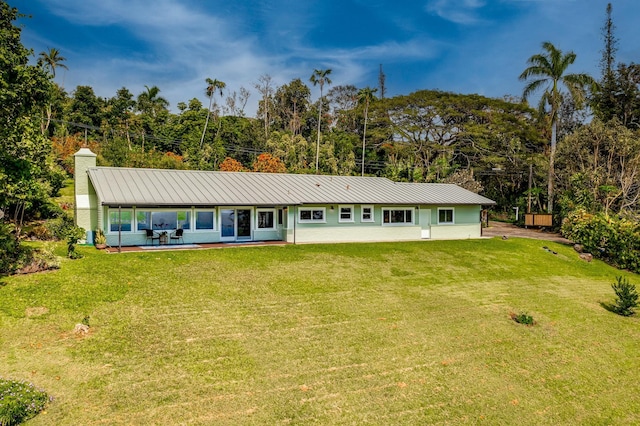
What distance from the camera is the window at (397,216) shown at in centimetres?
2456

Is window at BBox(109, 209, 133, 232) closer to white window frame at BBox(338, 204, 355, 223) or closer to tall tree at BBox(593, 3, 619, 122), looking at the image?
white window frame at BBox(338, 204, 355, 223)

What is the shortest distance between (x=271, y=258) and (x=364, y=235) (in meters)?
7.76

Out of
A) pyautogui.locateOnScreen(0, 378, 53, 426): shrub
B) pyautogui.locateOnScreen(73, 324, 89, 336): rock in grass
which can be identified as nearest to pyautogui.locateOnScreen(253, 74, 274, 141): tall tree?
pyautogui.locateOnScreen(73, 324, 89, 336): rock in grass

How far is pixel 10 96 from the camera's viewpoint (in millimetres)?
10641

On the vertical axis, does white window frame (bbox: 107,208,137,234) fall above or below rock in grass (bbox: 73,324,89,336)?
above

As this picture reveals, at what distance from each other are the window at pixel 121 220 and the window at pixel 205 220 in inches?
123

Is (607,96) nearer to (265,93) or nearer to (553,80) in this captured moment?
(553,80)

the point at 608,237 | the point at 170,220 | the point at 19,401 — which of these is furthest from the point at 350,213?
the point at 19,401

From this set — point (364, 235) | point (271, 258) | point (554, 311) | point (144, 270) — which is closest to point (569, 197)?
point (364, 235)

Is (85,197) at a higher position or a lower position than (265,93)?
lower

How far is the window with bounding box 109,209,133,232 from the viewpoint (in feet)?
62.4

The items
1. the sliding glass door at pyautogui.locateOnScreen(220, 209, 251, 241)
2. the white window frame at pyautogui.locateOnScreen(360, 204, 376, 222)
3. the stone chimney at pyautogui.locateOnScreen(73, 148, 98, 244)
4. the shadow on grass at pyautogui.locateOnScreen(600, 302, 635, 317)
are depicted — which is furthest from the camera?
the white window frame at pyautogui.locateOnScreen(360, 204, 376, 222)

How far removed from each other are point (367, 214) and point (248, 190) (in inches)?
277

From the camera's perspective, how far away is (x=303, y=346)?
10148 millimetres
